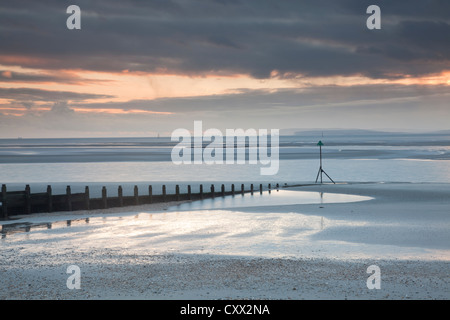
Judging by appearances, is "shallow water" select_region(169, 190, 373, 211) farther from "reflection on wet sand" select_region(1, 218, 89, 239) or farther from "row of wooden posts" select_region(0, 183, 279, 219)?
"reflection on wet sand" select_region(1, 218, 89, 239)

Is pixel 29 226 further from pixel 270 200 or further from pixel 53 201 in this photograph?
pixel 270 200

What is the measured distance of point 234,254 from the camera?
1630 cm

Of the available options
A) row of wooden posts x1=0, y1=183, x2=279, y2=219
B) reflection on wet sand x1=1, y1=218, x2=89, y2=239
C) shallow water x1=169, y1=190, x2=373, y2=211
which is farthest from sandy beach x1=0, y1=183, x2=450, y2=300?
shallow water x1=169, y1=190, x2=373, y2=211

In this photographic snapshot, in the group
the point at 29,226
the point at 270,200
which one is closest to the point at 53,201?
the point at 29,226

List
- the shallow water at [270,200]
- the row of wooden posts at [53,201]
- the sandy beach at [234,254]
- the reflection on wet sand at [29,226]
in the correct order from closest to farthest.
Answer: the sandy beach at [234,254]
the reflection on wet sand at [29,226]
the row of wooden posts at [53,201]
the shallow water at [270,200]

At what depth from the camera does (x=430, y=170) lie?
2557 inches

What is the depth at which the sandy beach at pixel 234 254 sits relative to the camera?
12125 mm

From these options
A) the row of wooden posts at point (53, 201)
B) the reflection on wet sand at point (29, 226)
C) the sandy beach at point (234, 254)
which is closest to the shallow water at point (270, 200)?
the sandy beach at point (234, 254)

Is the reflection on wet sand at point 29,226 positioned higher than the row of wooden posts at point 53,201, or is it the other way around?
the row of wooden posts at point 53,201

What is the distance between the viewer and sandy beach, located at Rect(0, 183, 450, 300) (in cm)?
1212

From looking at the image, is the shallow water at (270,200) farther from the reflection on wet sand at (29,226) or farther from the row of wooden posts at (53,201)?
the reflection on wet sand at (29,226)

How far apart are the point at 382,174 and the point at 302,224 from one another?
41.3 m

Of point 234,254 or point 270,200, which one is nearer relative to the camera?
point 234,254

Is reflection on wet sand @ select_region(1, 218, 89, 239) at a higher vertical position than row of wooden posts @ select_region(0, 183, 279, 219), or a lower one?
lower
